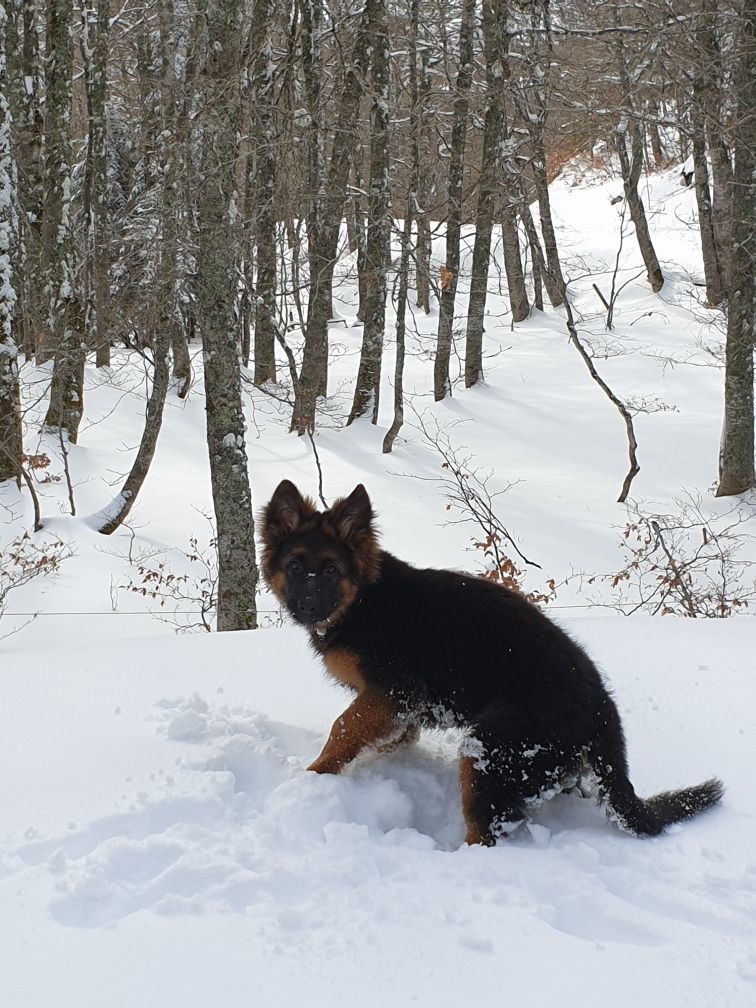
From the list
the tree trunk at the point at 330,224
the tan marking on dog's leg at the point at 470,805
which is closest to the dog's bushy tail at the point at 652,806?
the tan marking on dog's leg at the point at 470,805

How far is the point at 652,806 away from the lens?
3.49 m

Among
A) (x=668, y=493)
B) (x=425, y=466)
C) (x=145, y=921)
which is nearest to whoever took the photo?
(x=145, y=921)

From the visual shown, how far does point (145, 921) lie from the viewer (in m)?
2.64

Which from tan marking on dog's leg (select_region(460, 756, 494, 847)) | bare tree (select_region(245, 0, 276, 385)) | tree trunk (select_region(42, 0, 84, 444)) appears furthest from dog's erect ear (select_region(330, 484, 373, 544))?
tree trunk (select_region(42, 0, 84, 444))

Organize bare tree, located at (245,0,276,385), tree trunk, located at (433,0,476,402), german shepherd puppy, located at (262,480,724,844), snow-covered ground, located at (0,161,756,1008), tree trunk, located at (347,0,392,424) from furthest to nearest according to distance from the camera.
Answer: tree trunk, located at (433,0,476,402) < tree trunk, located at (347,0,392,424) < bare tree, located at (245,0,276,385) < german shepherd puppy, located at (262,480,724,844) < snow-covered ground, located at (0,161,756,1008)

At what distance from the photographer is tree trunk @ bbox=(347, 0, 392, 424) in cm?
1662

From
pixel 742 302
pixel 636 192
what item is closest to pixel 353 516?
pixel 742 302

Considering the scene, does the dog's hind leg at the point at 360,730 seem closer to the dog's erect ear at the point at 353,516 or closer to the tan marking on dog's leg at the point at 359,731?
the tan marking on dog's leg at the point at 359,731

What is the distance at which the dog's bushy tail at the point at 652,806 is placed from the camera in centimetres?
341

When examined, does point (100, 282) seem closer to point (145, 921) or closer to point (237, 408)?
point (237, 408)

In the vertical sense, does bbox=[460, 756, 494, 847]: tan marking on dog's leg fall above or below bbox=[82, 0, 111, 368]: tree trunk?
below

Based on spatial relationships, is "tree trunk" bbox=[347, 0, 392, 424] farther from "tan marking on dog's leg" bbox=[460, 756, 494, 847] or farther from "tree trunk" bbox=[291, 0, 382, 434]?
"tan marking on dog's leg" bbox=[460, 756, 494, 847]

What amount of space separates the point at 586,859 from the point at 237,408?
220 inches

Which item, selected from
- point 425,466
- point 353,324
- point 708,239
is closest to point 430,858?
point 425,466
